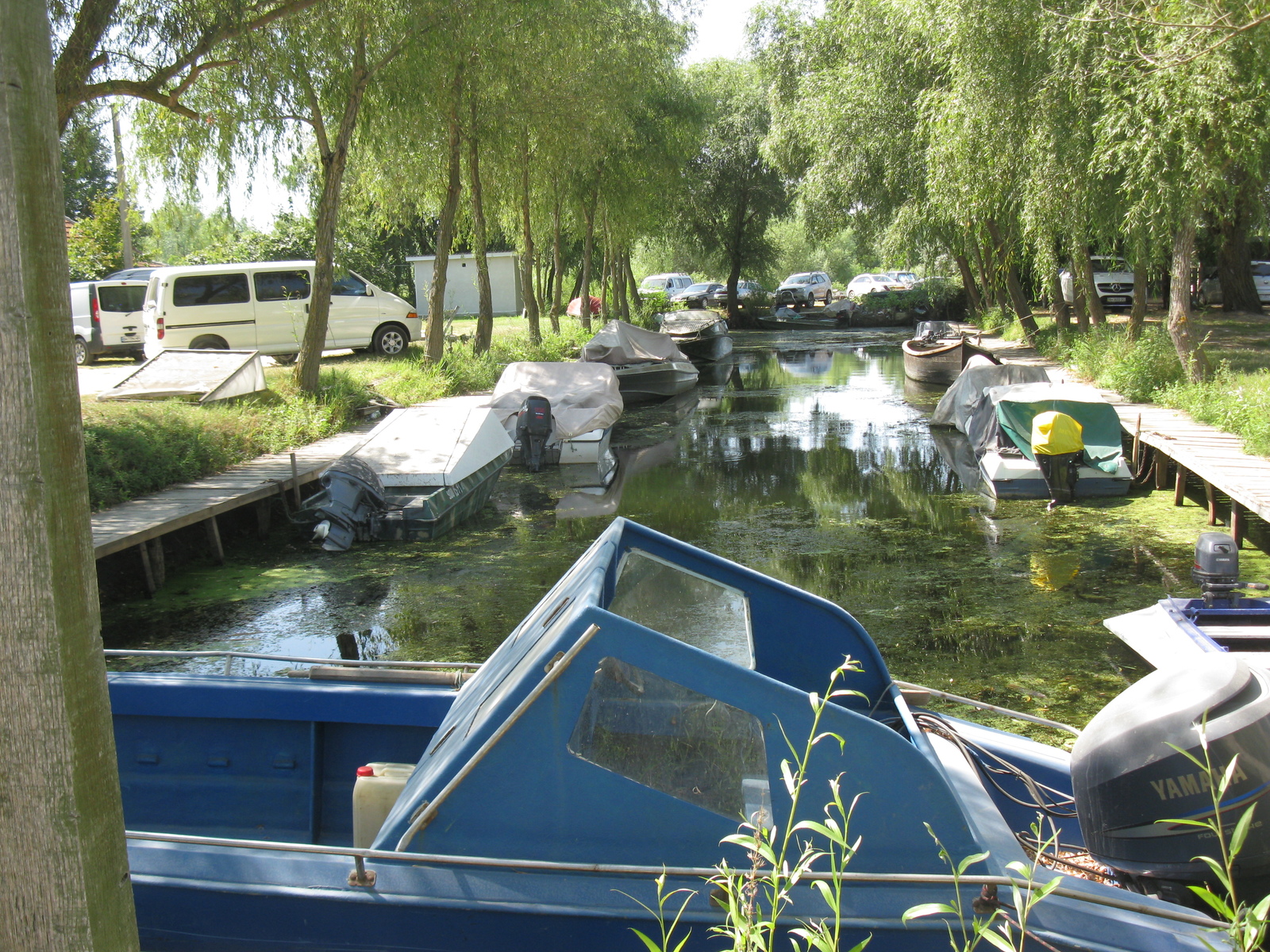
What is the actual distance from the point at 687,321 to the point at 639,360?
940 cm

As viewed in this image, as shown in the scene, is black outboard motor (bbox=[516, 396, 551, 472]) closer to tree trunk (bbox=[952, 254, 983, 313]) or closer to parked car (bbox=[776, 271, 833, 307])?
tree trunk (bbox=[952, 254, 983, 313])

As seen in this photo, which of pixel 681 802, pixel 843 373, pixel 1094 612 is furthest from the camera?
pixel 843 373

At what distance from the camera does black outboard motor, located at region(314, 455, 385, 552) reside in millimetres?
9828

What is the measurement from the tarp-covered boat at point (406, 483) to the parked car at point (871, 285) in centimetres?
3421

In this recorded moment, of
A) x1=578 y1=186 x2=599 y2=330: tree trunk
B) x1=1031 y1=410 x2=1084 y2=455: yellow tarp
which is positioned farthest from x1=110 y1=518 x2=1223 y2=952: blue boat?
x1=578 y1=186 x2=599 y2=330: tree trunk

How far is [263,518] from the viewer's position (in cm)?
1051

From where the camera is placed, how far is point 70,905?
1.79m

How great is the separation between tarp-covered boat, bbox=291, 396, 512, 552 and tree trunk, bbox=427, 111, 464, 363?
7.09m

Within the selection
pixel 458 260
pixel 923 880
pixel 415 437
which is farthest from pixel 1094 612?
pixel 458 260

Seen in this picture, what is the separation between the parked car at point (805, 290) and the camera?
147ft

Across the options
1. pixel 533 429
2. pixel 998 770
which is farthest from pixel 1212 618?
pixel 533 429

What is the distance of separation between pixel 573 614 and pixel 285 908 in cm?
120

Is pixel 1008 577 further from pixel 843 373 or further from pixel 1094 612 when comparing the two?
pixel 843 373

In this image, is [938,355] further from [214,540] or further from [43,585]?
[43,585]
